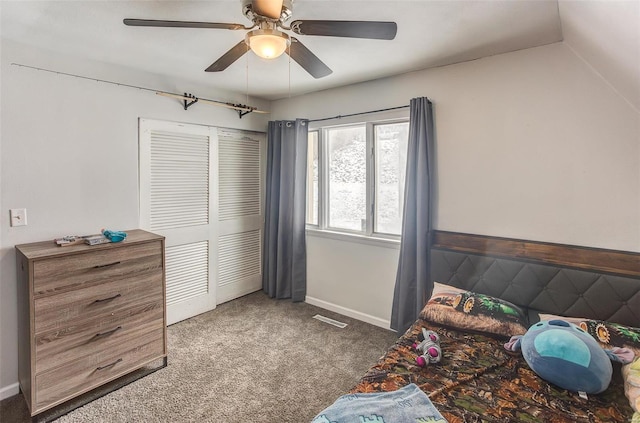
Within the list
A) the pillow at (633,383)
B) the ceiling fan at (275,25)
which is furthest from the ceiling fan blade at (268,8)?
the pillow at (633,383)

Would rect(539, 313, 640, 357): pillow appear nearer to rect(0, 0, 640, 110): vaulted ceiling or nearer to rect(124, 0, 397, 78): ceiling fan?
rect(0, 0, 640, 110): vaulted ceiling

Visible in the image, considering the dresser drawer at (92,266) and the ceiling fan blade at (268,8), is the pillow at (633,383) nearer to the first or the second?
the ceiling fan blade at (268,8)

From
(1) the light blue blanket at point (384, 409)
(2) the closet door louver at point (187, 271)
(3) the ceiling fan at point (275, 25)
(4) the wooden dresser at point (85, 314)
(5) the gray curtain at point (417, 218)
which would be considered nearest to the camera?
(1) the light blue blanket at point (384, 409)

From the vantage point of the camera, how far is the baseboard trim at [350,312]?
3.20 metres

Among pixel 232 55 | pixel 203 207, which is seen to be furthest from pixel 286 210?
pixel 232 55

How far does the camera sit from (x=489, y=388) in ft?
5.08

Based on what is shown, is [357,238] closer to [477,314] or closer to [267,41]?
[477,314]

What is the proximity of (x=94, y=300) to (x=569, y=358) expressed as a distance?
112 inches

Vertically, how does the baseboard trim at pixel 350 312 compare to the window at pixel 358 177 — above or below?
below

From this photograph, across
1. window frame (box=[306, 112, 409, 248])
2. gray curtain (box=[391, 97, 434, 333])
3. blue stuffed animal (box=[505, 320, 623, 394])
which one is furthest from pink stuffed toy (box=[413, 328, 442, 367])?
window frame (box=[306, 112, 409, 248])

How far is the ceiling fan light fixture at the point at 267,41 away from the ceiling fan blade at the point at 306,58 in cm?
19

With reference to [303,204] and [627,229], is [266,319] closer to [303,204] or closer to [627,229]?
[303,204]

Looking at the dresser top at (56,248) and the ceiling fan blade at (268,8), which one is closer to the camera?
the ceiling fan blade at (268,8)

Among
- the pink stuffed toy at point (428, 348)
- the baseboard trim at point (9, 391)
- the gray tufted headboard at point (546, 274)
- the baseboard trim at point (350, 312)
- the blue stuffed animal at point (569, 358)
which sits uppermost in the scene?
the gray tufted headboard at point (546, 274)
